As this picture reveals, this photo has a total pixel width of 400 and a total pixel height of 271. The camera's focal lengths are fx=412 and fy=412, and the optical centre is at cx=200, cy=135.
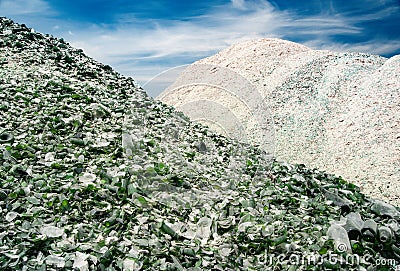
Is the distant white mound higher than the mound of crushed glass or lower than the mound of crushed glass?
higher

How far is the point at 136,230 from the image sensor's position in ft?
7.39

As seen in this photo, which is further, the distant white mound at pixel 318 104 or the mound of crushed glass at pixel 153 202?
the distant white mound at pixel 318 104

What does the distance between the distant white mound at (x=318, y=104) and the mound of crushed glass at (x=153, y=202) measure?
1.75 metres

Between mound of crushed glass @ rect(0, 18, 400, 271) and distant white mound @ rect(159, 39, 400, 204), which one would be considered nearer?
mound of crushed glass @ rect(0, 18, 400, 271)

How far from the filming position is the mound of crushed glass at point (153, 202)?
2.14 metres

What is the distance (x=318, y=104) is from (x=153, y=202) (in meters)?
4.94

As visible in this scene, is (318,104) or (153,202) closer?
(153,202)

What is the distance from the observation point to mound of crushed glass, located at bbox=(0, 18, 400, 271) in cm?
214

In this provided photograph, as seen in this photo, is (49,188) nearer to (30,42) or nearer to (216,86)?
(30,42)

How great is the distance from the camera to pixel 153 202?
2.51 meters

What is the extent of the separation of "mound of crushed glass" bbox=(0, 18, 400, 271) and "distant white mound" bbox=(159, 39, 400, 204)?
1750mm

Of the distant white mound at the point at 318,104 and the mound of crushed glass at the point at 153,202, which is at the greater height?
the distant white mound at the point at 318,104

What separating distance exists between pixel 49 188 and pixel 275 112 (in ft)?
16.7

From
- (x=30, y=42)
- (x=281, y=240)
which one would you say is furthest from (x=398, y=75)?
(x=30, y=42)
